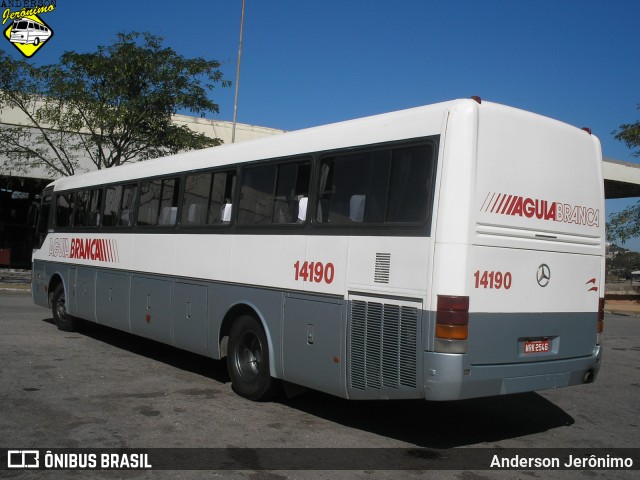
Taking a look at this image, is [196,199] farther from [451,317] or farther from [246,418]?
[451,317]

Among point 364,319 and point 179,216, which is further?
point 179,216

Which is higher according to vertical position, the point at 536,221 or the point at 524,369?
the point at 536,221

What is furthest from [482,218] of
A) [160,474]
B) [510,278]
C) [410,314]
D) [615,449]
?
[160,474]

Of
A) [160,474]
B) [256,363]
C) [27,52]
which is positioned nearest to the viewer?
[160,474]

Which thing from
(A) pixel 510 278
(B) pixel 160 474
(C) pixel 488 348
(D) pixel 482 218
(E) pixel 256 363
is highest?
(D) pixel 482 218

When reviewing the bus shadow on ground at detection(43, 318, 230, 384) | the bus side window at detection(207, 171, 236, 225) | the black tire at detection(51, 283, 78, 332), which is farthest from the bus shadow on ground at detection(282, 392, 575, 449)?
the black tire at detection(51, 283, 78, 332)

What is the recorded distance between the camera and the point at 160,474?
17.9ft

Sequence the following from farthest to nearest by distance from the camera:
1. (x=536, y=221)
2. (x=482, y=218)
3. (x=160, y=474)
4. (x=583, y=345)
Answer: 1. (x=583, y=345)
2. (x=536, y=221)
3. (x=482, y=218)
4. (x=160, y=474)

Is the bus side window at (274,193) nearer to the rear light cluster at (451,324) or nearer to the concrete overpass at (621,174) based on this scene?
the rear light cluster at (451,324)

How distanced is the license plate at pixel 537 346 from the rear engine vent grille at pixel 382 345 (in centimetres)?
122

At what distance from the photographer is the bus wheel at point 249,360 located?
8.05 metres

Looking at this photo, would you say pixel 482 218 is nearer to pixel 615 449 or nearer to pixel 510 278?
pixel 510 278

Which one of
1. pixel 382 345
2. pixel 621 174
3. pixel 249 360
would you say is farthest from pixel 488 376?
pixel 621 174

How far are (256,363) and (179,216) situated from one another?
2729mm
